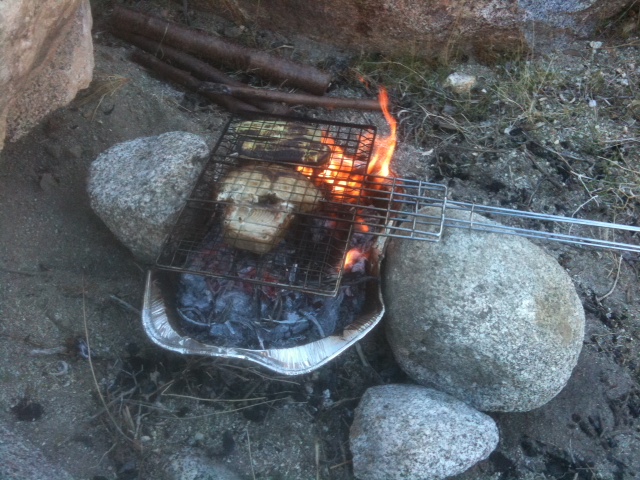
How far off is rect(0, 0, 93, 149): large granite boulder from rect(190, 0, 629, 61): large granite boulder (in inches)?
65.8

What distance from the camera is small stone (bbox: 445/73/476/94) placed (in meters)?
4.64

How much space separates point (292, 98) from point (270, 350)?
211 cm

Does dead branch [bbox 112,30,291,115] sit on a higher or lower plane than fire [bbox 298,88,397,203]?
lower

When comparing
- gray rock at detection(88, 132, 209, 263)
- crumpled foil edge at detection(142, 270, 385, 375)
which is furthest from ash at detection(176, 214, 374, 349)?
gray rock at detection(88, 132, 209, 263)

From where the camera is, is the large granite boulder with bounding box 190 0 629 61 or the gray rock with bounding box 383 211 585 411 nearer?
the gray rock with bounding box 383 211 585 411

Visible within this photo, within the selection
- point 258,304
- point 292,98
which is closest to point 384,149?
point 292,98

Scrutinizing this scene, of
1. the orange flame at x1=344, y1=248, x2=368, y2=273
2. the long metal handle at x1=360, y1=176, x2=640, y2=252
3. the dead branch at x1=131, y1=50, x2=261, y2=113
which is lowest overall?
the dead branch at x1=131, y1=50, x2=261, y2=113

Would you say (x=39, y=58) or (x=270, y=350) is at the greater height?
(x=39, y=58)

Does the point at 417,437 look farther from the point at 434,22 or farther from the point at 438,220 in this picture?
the point at 434,22

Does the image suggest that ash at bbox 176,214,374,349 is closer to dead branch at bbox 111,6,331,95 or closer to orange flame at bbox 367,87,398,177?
orange flame at bbox 367,87,398,177

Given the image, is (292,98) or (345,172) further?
(292,98)

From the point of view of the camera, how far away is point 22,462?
2539mm

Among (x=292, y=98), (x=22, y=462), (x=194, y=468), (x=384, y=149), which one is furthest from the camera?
(x=292, y=98)

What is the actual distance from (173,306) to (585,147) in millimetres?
2966
